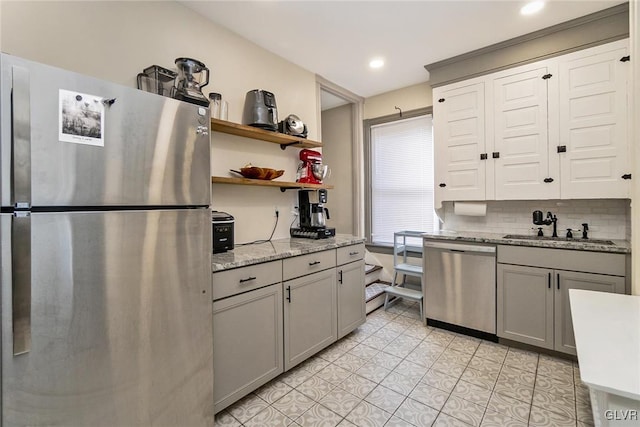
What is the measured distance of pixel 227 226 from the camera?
2.08m

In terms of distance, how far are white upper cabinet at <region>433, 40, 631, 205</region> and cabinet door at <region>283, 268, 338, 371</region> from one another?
1.72 meters

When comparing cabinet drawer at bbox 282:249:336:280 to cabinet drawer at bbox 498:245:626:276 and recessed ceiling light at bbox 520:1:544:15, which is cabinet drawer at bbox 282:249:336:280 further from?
recessed ceiling light at bbox 520:1:544:15

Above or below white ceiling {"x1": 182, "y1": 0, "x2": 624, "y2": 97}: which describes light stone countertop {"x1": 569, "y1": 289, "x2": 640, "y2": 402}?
below

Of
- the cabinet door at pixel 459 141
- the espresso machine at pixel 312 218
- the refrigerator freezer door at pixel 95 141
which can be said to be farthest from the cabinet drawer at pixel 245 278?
the cabinet door at pixel 459 141

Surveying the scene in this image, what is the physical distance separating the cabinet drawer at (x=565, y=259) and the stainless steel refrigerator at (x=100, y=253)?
2.43 metres

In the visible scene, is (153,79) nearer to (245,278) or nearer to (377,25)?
(245,278)

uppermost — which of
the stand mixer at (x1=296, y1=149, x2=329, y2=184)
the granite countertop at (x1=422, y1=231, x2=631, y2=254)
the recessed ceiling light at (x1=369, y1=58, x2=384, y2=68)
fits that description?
the recessed ceiling light at (x1=369, y1=58, x2=384, y2=68)

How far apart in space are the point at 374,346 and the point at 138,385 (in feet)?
6.12

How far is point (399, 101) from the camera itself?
385cm

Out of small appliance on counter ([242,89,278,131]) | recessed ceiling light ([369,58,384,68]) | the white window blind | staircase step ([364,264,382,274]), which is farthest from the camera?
staircase step ([364,264,382,274])

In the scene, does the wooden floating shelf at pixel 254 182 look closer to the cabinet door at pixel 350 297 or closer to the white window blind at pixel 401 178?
the cabinet door at pixel 350 297

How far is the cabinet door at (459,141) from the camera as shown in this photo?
9.52 ft

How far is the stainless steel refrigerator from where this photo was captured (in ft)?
3.28

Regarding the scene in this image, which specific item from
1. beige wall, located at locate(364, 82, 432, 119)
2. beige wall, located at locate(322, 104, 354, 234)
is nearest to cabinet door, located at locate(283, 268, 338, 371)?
beige wall, located at locate(322, 104, 354, 234)
